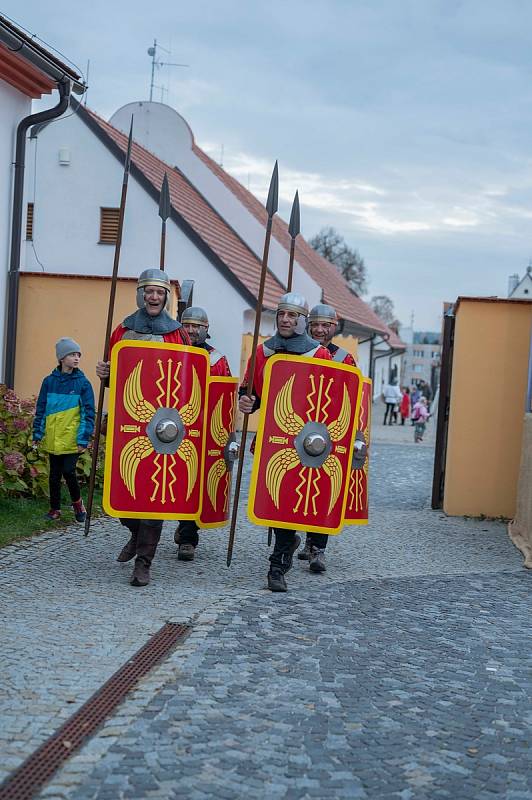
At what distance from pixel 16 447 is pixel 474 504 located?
15.0 ft

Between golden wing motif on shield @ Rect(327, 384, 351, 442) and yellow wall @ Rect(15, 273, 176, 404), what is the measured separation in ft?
20.4

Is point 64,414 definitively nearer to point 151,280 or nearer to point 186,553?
point 186,553

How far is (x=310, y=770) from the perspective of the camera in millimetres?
3684

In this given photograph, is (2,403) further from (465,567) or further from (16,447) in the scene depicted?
(465,567)

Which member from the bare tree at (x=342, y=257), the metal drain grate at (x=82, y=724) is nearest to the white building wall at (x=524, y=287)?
the bare tree at (x=342, y=257)

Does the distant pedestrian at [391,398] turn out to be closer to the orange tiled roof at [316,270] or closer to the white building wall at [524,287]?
the orange tiled roof at [316,270]

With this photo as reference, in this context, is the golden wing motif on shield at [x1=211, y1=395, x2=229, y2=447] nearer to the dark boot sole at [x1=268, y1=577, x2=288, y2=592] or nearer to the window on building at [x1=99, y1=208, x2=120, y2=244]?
the dark boot sole at [x1=268, y1=577, x2=288, y2=592]

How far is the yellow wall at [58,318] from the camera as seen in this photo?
1255 centimetres

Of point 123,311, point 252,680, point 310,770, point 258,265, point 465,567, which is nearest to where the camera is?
point 310,770

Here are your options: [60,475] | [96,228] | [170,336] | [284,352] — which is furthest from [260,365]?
[96,228]

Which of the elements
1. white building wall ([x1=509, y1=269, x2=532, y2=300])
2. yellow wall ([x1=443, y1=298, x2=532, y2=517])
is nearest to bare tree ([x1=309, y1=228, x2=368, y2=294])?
white building wall ([x1=509, y1=269, x2=532, y2=300])

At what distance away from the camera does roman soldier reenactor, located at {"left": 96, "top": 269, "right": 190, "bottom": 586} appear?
21.4ft

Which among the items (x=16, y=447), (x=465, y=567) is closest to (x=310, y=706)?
(x=465, y=567)

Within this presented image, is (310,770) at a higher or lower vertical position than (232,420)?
lower
